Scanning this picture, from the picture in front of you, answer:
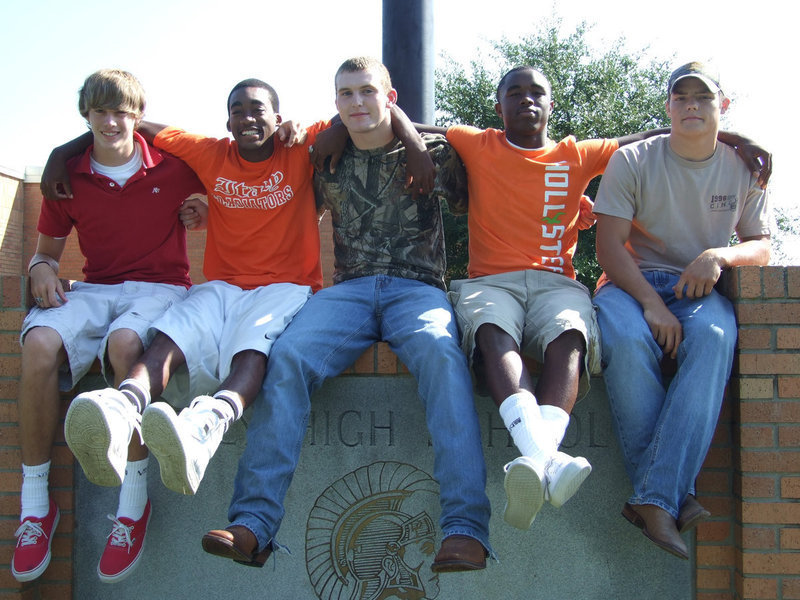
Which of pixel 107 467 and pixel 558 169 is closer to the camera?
pixel 107 467

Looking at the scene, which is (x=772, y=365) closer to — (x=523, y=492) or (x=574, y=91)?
(x=523, y=492)

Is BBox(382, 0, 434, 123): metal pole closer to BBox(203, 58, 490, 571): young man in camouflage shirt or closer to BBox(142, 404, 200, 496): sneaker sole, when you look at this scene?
BBox(203, 58, 490, 571): young man in camouflage shirt

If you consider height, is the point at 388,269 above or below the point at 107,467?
above

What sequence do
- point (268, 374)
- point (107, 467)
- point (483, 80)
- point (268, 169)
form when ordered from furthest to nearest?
point (483, 80)
point (268, 169)
point (268, 374)
point (107, 467)

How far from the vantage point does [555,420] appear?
272 centimetres

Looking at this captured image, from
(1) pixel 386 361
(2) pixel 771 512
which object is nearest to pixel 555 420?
(1) pixel 386 361

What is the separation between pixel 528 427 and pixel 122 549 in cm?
174

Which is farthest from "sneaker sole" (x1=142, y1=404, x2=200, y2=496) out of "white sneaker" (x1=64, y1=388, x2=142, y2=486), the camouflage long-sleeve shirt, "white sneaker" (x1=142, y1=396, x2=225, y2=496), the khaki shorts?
the camouflage long-sleeve shirt

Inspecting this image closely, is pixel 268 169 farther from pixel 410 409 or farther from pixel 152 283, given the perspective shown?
pixel 410 409

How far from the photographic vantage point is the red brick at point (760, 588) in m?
2.99

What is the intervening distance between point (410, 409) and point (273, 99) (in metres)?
1.82

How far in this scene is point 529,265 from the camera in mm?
3502

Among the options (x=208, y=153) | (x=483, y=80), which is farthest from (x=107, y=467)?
(x=483, y=80)

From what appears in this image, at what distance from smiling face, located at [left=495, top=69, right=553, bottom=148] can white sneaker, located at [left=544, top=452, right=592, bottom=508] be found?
6.00ft
